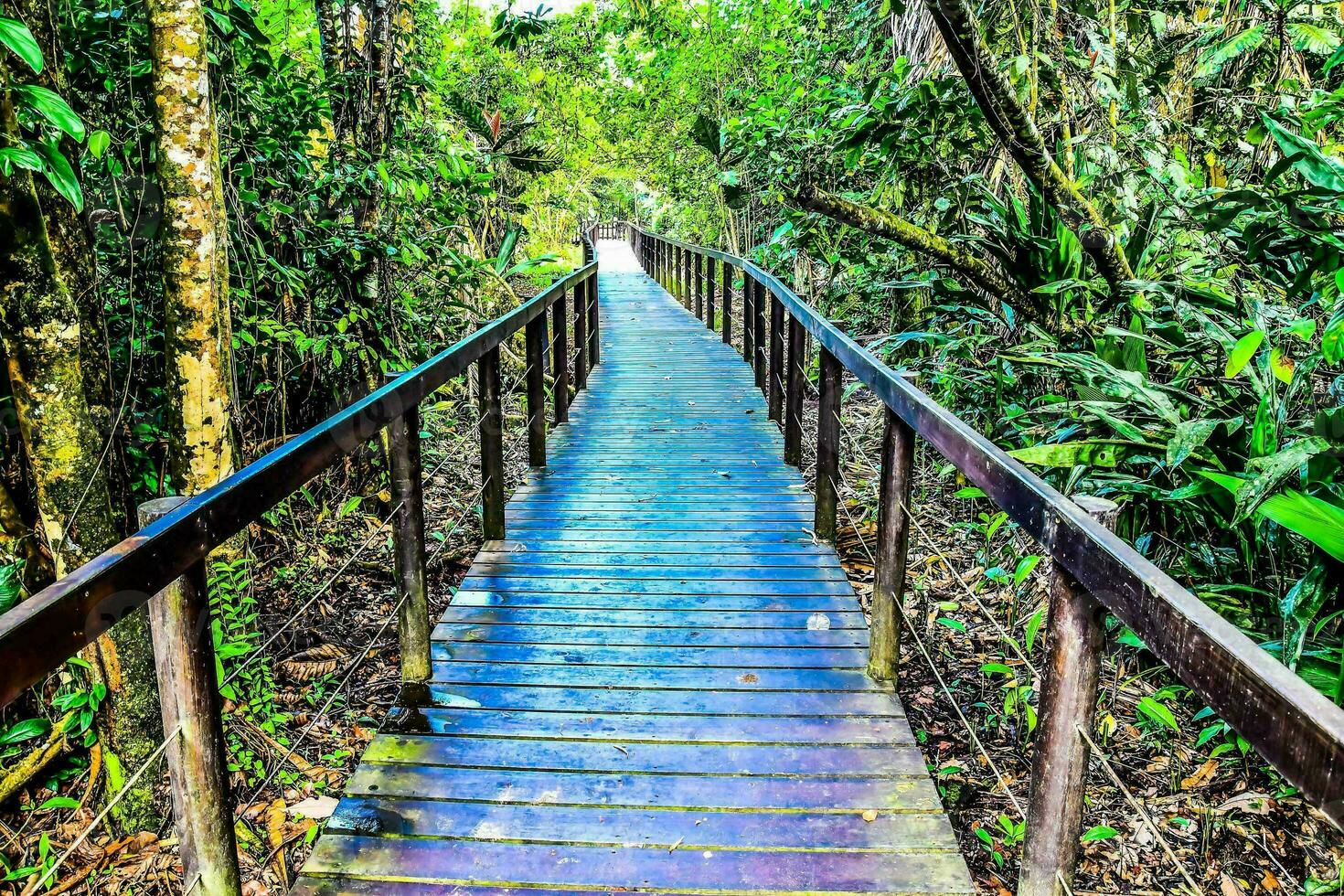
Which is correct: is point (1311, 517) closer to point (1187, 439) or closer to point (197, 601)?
point (1187, 439)

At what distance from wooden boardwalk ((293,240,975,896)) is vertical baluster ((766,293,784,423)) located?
61.1 inches

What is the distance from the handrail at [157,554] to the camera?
1103mm

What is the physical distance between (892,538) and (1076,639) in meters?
1.10

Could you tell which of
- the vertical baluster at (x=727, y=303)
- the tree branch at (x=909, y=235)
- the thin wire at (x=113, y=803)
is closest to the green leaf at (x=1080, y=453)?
the tree branch at (x=909, y=235)

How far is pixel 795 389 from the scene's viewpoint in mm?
4664

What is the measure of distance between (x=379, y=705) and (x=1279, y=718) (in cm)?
309

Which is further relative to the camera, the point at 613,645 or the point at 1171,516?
the point at 613,645

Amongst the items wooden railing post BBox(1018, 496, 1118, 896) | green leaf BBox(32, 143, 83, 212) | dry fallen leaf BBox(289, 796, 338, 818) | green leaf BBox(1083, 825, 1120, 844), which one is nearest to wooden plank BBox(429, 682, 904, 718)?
dry fallen leaf BBox(289, 796, 338, 818)

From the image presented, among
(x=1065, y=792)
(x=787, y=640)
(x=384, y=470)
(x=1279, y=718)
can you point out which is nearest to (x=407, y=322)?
(x=384, y=470)

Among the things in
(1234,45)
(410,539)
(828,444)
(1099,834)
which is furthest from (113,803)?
(1234,45)

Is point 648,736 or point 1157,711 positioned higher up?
point 1157,711

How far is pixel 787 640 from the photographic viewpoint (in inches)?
119

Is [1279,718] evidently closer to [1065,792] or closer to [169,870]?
[1065,792]

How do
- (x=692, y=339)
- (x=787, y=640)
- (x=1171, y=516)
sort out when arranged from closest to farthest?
(x=1171, y=516), (x=787, y=640), (x=692, y=339)
